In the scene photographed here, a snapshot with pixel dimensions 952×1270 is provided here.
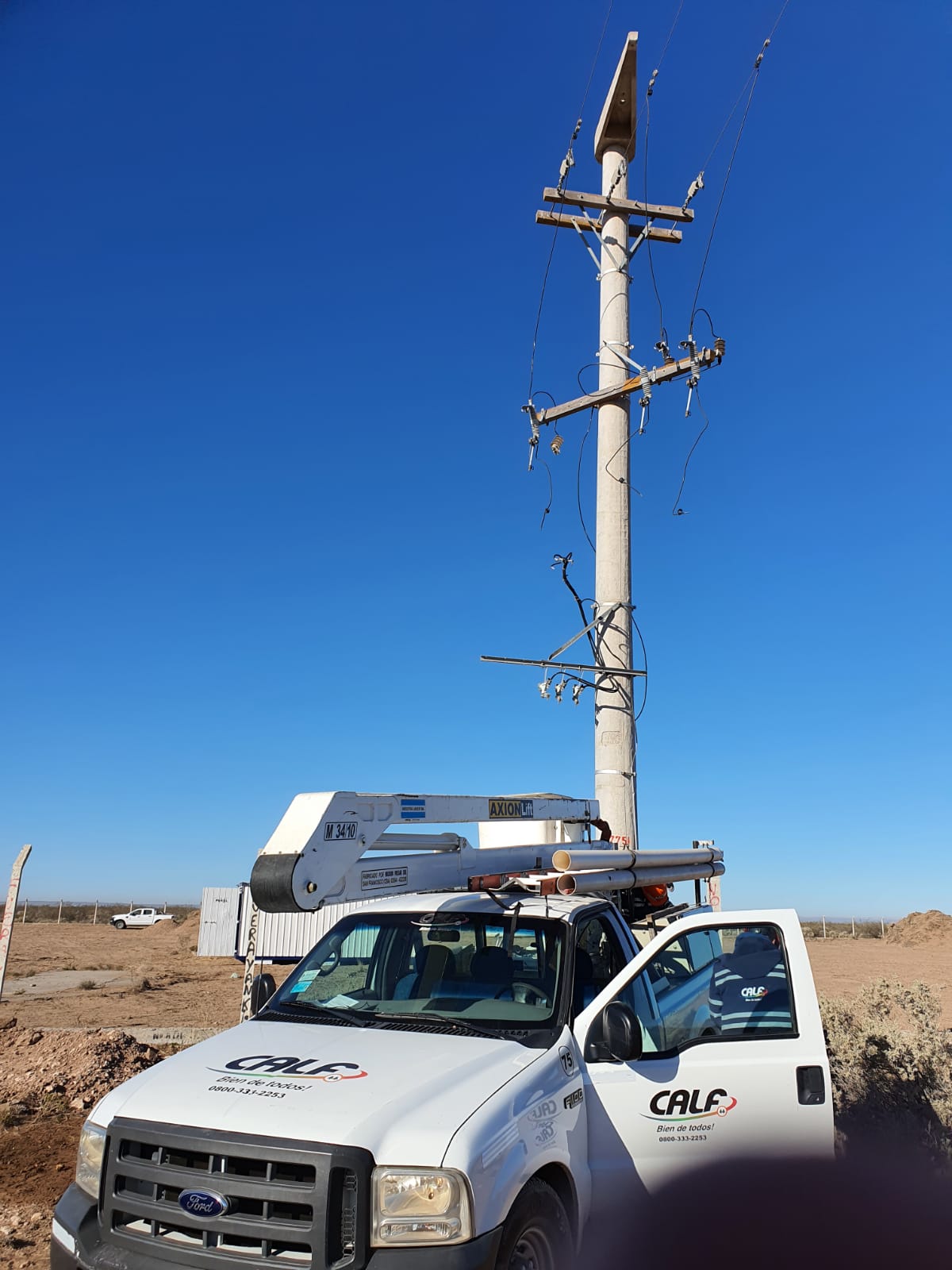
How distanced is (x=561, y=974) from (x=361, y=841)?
1423 millimetres

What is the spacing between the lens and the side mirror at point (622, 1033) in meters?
4.19

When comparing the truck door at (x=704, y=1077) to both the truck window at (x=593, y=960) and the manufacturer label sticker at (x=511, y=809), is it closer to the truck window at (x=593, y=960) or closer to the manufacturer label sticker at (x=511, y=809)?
the truck window at (x=593, y=960)

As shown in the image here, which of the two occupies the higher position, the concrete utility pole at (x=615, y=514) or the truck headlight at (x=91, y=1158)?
the concrete utility pole at (x=615, y=514)

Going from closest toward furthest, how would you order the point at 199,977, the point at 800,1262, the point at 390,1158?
the point at 390,1158
the point at 800,1262
the point at 199,977

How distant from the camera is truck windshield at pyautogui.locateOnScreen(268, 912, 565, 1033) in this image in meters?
4.61

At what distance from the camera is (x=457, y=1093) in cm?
361

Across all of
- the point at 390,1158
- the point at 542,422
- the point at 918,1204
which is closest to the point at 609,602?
the point at 542,422

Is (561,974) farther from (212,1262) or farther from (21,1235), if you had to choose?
(21,1235)

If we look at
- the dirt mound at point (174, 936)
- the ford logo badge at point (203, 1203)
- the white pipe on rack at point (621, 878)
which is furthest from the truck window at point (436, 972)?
the dirt mound at point (174, 936)

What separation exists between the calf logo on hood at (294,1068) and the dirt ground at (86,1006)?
255 centimetres

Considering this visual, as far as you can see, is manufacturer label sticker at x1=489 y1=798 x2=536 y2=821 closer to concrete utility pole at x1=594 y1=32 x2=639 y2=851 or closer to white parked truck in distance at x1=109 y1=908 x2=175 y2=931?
concrete utility pole at x1=594 y1=32 x2=639 y2=851

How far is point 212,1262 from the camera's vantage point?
10.9 ft

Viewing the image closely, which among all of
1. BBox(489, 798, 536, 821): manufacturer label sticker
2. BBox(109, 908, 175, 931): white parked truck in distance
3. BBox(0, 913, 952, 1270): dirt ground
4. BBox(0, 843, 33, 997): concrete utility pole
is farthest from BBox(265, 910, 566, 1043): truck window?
BBox(109, 908, 175, 931): white parked truck in distance

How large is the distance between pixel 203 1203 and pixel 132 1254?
39 cm
